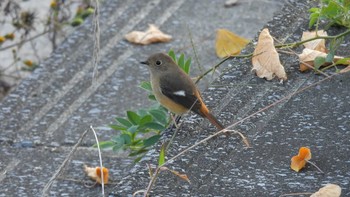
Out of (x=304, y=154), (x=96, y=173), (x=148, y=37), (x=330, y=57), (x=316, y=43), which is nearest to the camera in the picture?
(x=304, y=154)

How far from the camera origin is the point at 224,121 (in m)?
3.36

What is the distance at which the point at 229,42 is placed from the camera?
4945mm

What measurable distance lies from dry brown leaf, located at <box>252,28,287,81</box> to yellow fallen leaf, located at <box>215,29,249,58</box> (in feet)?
3.54

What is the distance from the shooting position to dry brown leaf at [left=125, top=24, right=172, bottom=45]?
546cm

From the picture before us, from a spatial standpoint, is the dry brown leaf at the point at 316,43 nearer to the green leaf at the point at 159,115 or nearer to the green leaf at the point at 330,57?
the green leaf at the point at 330,57

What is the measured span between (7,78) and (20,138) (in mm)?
1701

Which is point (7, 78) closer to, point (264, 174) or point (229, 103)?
point (229, 103)

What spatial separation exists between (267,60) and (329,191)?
3.10 feet

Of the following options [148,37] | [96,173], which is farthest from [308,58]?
[148,37]

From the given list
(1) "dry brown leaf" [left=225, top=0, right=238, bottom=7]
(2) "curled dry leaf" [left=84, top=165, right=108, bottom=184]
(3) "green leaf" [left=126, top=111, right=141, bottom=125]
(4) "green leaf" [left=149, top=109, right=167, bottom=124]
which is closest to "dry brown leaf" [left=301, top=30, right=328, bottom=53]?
(4) "green leaf" [left=149, top=109, right=167, bottom=124]

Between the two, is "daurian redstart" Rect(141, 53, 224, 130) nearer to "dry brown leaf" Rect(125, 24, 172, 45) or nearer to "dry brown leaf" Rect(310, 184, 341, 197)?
"dry brown leaf" Rect(310, 184, 341, 197)

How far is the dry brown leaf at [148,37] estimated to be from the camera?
5465mm

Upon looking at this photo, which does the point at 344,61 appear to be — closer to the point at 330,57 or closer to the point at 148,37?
the point at 330,57

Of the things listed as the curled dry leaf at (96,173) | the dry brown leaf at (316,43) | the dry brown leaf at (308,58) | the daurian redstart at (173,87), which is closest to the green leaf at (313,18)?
the dry brown leaf at (316,43)
